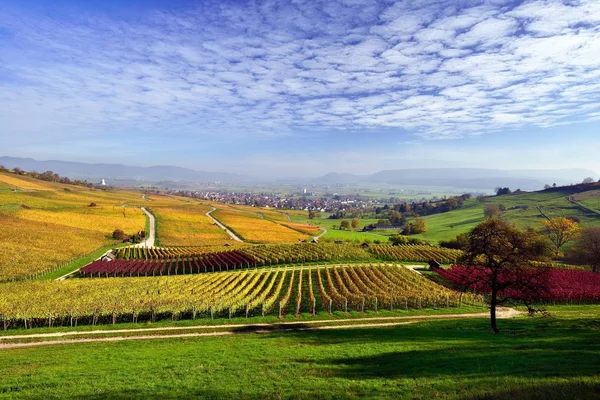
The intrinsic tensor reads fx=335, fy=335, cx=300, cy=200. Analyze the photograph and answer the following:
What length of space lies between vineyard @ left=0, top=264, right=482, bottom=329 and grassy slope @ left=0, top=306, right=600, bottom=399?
25.0 feet

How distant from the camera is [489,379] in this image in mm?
13859

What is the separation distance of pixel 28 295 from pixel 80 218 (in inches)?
2812

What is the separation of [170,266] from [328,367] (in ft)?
174

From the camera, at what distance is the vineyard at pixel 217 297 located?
3356cm

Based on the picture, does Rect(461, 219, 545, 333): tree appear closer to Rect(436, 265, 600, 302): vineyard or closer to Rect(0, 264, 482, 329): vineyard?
Rect(436, 265, 600, 302): vineyard

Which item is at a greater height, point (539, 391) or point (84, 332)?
point (539, 391)

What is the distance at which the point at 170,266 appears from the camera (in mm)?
63781

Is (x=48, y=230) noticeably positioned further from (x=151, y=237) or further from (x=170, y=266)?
(x=170, y=266)

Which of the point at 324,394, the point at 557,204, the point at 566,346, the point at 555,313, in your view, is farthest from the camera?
the point at 557,204

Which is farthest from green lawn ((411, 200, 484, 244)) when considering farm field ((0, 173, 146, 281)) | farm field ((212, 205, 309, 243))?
farm field ((0, 173, 146, 281))

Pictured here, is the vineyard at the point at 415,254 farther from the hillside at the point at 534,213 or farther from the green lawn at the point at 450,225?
the hillside at the point at 534,213

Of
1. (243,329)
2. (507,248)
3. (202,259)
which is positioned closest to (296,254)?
(202,259)

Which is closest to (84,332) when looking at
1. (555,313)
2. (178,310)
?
(178,310)

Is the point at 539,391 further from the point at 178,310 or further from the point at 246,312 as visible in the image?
the point at 178,310
